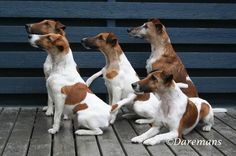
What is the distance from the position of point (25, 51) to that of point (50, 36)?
1785 mm

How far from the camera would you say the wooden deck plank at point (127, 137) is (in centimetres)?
445

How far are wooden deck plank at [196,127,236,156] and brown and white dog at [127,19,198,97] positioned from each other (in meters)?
1.08

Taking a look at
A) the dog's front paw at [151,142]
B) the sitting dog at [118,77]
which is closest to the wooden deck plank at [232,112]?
the sitting dog at [118,77]

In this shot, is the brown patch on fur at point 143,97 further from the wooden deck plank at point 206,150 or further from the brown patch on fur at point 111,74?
the wooden deck plank at point 206,150

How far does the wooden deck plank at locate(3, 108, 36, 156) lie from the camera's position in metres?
4.45

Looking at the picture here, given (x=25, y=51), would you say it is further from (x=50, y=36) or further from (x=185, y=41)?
(x=185, y=41)

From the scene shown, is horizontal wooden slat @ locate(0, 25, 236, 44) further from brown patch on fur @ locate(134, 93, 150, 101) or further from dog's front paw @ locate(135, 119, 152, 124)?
dog's front paw @ locate(135, 119, 152, 124)

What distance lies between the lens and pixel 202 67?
6.86 m

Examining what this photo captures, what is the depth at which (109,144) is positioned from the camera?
4.71 metres

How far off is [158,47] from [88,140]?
2.07 m

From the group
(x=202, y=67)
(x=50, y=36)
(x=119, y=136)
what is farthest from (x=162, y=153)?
(x=202, y=67)

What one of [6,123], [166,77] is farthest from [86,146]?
[6,123]

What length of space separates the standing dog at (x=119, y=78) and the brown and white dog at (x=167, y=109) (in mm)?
643

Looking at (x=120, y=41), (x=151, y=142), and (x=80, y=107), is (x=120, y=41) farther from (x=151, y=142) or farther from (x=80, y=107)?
(x=151, y=142)
